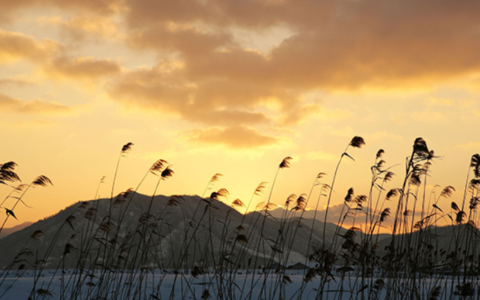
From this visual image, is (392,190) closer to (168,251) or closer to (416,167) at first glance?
(416,167)

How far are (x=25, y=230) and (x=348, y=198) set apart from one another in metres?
115

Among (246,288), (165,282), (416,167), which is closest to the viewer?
(416,167)

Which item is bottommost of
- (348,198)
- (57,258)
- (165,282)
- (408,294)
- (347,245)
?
(57,258)

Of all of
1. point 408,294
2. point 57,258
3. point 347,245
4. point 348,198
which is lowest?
point 57,258

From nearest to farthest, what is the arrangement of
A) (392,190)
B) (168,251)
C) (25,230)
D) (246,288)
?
(392,190), (246,288), (168,251), (25,230)

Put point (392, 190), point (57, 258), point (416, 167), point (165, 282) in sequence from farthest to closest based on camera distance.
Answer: point (57, 258) → point (165, 282) → point (392, 190) → point (416, 167)

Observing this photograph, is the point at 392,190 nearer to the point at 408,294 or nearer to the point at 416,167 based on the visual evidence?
the point at 408,294

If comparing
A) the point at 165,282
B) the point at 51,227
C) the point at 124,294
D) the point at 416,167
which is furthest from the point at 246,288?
the point at 51,227

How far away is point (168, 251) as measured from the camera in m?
89.0

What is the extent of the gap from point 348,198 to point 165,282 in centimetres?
414

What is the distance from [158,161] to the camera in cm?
606

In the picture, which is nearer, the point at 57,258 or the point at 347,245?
the point at 347,245

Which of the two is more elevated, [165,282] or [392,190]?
[392,190]

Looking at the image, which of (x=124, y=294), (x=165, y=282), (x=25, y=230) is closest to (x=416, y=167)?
(x=124, y=294)
